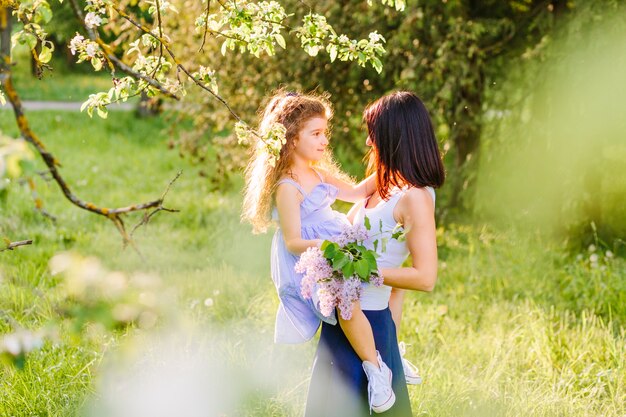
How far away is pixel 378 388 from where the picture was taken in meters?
2.33

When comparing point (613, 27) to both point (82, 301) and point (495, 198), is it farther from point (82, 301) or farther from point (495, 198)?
point (82, 301)

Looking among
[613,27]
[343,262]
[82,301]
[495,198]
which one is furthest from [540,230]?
[82,301]

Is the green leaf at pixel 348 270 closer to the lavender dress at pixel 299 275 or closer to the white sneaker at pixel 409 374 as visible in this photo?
the lavender dress at pixel 299 275

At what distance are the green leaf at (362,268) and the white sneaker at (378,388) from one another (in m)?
0.39

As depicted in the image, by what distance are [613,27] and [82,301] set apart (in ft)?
16.7

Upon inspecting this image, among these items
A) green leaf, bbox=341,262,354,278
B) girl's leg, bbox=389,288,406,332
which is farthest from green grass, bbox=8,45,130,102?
green leaf, bbox=341,262,354,278

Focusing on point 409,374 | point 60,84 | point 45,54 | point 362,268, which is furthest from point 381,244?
point 60,84

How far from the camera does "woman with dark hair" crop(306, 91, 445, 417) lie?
A: 235 centimetres

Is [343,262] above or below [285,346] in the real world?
above

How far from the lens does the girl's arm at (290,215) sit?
248 cm

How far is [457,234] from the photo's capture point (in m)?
6.55

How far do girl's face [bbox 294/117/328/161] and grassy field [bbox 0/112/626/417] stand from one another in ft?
2.92

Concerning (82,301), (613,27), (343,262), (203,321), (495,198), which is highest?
(613,27)

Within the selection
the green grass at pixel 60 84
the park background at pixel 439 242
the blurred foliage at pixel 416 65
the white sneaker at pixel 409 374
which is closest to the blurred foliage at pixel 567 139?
the park background at pixel 439 242
